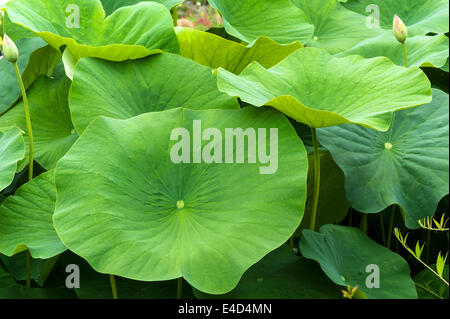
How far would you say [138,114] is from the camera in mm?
1167

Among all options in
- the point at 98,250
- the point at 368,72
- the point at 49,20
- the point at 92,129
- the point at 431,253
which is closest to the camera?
the point at 98,250

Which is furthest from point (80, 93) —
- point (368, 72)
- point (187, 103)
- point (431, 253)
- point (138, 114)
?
point (431, 253)

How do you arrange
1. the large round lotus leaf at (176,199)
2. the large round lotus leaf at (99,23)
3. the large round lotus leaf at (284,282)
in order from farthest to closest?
1. the large round lotus leaf at (99,23)
2. the large round lotus leaf at (284,282)
3. the large round lotus leaf at (176,199)

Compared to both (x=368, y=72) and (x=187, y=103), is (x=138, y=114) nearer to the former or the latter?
(x=187, y=103)

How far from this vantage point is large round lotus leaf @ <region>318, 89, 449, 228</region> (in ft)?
3.84

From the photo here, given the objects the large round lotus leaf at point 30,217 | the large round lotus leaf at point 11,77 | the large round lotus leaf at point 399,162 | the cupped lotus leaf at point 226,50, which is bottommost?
the large round lotus leaf at point 30,217

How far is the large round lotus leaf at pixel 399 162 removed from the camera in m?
1.17

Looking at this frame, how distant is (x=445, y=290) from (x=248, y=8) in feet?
3.02

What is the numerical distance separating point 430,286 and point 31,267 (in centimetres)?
89

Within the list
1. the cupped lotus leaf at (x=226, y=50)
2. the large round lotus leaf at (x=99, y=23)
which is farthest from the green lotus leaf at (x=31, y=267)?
the cupped lotus leaf at (x=226, y=50)

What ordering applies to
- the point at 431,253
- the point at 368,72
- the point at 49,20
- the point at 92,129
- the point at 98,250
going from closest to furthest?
the point at 98,250 → the point at 92,129 → the point at 368,72 → the point at 49,20 → the point at 431,253

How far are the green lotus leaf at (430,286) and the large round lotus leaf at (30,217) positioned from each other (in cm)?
79

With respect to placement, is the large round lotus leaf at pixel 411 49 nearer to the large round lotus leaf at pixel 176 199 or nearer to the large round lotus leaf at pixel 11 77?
the large round lotus leaf at pixel 176 199

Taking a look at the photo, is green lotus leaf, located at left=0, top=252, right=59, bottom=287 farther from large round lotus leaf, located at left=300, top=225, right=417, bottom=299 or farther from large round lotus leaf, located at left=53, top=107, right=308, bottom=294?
large round lotus leaf, located at left=300, top=225, right=417, bottom=299
